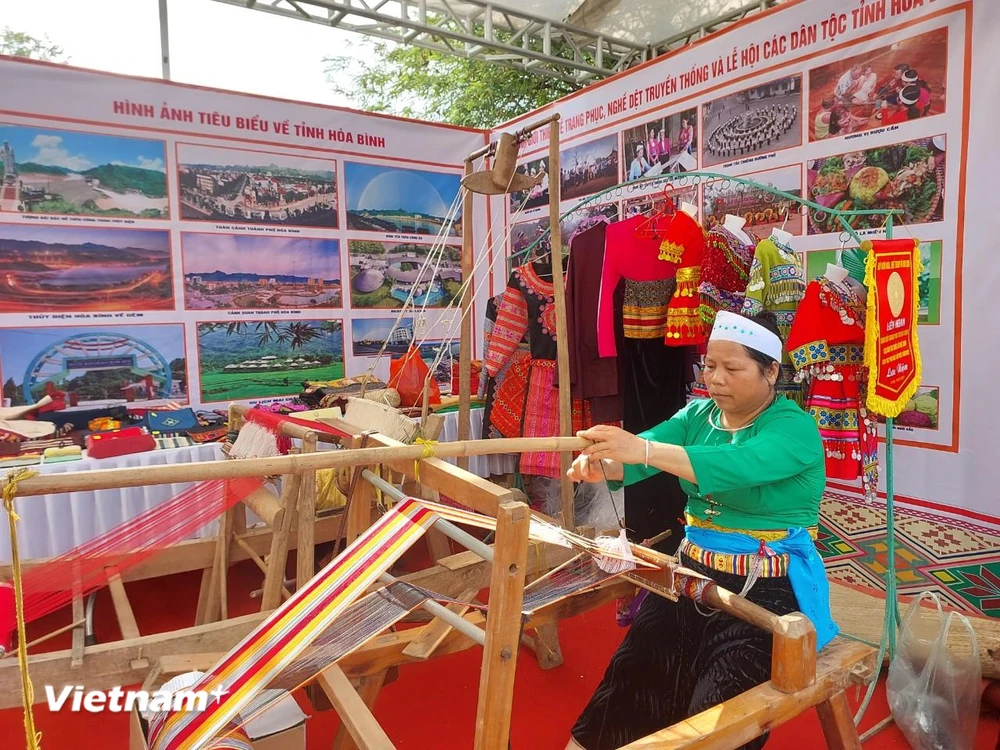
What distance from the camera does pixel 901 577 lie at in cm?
275

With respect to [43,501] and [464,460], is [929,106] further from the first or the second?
[43,501]

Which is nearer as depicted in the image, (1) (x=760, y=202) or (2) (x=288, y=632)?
(2) (x=288, y=632)

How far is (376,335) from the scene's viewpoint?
4.56 m

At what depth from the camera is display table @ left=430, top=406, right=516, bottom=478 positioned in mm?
3633

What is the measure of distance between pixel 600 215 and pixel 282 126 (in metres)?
2.07

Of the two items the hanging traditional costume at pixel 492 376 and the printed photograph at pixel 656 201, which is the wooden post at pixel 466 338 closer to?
the hanging traditional costume at pixel 492 376

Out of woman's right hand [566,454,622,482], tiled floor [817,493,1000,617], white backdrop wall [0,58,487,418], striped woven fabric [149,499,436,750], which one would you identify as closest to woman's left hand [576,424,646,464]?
woman's right hand [566,454,622,482]

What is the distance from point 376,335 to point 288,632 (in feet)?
11.3

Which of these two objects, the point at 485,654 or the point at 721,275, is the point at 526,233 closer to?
the point at 721,275

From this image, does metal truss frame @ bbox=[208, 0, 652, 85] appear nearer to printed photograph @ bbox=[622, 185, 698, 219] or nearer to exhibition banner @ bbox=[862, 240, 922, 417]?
printed photograph @ bbox=[622, 185, 698, 219]

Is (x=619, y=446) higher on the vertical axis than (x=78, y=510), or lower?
higher

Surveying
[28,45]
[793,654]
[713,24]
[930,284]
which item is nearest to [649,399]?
[930,284]

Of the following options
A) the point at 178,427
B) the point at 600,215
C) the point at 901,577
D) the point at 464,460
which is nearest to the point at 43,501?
the point at 178,427

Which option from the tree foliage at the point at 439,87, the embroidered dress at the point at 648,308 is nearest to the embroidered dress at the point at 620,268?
the embroidered dress at the point at 648,308
